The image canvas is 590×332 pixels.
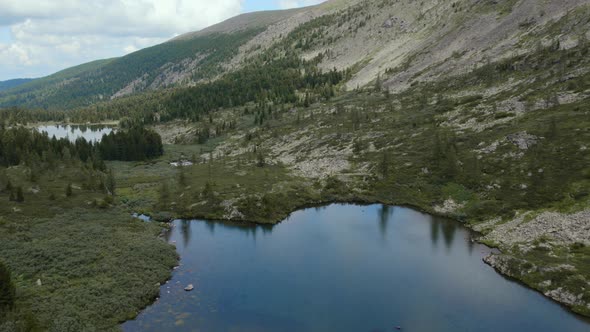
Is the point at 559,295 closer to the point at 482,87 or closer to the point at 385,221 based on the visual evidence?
the point at 385,221

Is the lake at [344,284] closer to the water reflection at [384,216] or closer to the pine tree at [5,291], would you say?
the water reflection at [384,216]

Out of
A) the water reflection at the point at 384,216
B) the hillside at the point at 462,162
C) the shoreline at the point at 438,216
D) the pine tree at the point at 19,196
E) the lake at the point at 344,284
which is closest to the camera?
the lake at the point at 344,284

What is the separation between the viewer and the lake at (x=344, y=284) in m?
46.0

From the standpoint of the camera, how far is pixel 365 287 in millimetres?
54125

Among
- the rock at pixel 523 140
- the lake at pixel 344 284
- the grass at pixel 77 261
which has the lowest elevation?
the lake at pixel 344 284

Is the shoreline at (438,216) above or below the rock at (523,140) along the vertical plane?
below

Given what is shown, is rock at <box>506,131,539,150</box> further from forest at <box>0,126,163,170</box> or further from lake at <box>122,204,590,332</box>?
forest at <box>0,126,163,170</box>

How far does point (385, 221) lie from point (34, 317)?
59589mm

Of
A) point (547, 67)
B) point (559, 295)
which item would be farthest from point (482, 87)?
point (559, 295)

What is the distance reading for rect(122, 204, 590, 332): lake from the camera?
151 ft

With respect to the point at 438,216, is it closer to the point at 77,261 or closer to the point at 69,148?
the point at 77,261

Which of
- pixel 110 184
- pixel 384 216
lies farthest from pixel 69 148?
pixel 384 216

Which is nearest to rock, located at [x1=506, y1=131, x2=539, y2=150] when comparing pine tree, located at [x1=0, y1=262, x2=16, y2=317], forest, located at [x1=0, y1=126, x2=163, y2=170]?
pine tree, located at [x1=0, y1=262, x2=16, y2=317]

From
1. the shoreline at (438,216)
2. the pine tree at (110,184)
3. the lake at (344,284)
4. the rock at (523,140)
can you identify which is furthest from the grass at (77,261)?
the rock at (523,140)
